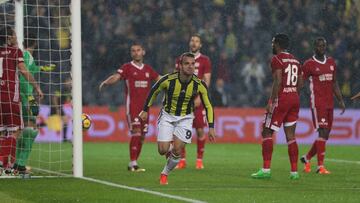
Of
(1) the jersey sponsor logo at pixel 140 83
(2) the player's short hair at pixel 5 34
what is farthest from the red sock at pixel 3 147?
(1) the jersey sponsor logo at pixel 140 83

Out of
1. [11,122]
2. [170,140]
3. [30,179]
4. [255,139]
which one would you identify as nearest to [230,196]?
[170,140]

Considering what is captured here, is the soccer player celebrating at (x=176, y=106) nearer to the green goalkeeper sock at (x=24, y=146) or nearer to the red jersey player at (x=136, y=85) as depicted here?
the green goalkeeper sock at (x=24, y=146)

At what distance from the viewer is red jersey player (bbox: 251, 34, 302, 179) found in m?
13.3

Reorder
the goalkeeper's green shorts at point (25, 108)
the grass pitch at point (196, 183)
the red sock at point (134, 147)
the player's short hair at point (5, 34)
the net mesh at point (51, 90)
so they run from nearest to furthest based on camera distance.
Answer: the grass pitch at point (196, 183) < the player's short hair at point (5, 34) < the goalkeeper's green shorts at point (25, 108) < the red sock at point (134, 147) < the net mesh at point (51, 90)

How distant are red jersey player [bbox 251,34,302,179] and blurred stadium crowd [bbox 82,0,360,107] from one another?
12.6 metres

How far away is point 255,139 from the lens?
2602 centimetres

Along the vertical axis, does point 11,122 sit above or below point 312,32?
below

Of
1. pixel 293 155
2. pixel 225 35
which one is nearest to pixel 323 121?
pixel 293 155

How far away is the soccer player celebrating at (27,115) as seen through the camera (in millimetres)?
13977

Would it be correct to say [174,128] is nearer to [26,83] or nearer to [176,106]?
[176,106]

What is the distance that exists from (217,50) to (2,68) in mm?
13821

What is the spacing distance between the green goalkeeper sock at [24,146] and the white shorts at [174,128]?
8.17ft

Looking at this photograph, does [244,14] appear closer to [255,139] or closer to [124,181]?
[255,139]

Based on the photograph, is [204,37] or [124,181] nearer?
[124,181]
